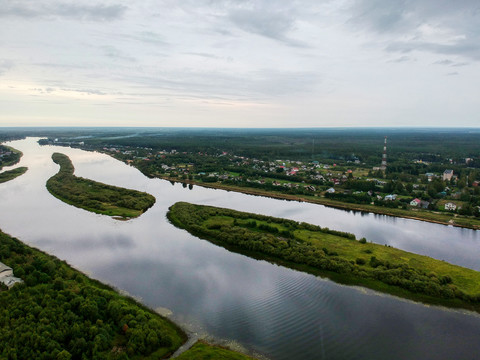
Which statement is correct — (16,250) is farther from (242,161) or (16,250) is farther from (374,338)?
(242,161)

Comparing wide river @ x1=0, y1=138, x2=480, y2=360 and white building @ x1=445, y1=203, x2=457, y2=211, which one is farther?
white building @ x1=445, y1=203, x2=457, y2=211

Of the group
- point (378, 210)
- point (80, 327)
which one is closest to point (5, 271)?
point (80, 327)

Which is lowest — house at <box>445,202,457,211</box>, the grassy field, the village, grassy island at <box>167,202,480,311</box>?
the grassy field

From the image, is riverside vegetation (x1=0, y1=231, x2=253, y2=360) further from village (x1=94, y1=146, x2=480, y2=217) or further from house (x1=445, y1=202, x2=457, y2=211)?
house (x1=445, y1=202, x2=457, y2=211)

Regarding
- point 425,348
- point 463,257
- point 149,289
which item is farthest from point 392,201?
point 149,289

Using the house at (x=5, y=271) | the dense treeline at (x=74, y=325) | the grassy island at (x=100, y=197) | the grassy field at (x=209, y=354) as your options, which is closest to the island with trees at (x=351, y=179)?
Result: the grassy island at (x=100, y=197)

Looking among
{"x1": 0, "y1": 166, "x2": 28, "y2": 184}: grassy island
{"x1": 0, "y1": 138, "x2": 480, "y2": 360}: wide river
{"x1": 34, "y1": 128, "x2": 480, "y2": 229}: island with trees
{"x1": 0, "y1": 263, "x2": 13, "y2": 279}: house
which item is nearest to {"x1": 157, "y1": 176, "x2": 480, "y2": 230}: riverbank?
{"x1": 34, "y1": 128, "x2": 480, "y2": 229}: island with trees

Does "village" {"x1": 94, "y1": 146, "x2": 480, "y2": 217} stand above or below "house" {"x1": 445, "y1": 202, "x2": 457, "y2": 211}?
above
